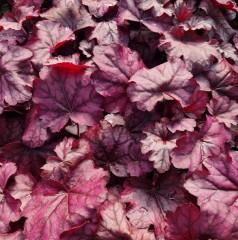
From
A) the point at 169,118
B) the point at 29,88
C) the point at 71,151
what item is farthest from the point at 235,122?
the point at 29,88

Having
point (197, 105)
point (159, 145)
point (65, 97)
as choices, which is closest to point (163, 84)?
point (197, 105)

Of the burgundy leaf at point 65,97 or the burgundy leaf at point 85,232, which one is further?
the burgundy leaf at point 65,97

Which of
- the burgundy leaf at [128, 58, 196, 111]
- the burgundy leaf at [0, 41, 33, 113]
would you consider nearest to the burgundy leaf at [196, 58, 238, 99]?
the burgundy leaf at [128, 58, 196, 111]

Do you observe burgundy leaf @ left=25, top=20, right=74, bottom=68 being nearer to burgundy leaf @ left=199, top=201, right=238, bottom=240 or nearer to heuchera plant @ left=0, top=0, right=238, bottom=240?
heuchera plant @ left=0, top=0, right=238, bottom=240

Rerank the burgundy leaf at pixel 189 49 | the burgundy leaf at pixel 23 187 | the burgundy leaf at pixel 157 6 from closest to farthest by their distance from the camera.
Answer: the burgundy leaf at pixel 23 187 < the burgundy leaf at pixel 189 49 < the burgundy leaf at pixel 157 6

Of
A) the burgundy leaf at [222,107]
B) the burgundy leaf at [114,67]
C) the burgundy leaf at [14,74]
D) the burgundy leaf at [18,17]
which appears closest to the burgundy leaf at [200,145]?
the burgundy leaf at [222,107]

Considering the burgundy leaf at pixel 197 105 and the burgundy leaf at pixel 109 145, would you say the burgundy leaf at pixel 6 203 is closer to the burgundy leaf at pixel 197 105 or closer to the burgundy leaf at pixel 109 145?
the burgundy leaf at pixel 109 145

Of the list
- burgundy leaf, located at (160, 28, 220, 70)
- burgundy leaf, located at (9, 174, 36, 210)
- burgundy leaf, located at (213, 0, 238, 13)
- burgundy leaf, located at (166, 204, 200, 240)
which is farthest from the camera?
burgundy leaf, located at (213, 0, 238, 13)

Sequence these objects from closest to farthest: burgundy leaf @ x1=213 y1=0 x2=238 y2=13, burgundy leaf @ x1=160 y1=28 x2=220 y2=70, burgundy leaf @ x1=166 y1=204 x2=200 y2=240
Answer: burgundy leaf @ x1=166 y1=204 x2=200 y2=240 → burgundy leaf @ x1=160 y1=28 x2=220 y2=70 → burgundy leaf @ x1=213 y1=0 x2=238 y2=13
